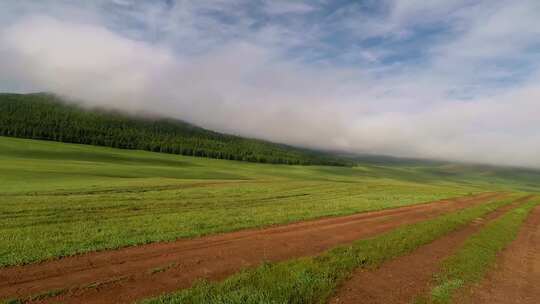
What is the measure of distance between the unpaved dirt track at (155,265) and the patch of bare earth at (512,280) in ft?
20.2

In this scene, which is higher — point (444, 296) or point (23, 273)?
point (444, 296)

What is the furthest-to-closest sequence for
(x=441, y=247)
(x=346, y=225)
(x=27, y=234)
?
1. (x=346, y=225)
2. (x=441, y=247)
3. (x=27, y=234)

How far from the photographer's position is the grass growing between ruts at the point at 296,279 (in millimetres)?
8453

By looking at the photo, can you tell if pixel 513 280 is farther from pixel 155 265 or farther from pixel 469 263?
pixel 155 265

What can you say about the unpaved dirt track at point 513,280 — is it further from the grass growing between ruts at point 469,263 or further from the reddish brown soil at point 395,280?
the reddish brown soil at point 395,280

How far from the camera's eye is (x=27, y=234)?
48.5 feet

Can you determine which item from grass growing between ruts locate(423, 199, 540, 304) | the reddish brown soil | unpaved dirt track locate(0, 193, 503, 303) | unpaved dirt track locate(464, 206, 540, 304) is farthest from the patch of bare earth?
unpaved dirt track locate(0, 193, 503, 303)

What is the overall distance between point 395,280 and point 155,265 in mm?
8496

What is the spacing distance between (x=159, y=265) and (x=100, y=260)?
236 cm

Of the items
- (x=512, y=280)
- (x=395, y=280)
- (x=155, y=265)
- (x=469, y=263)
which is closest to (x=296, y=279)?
(x=395, y=280)

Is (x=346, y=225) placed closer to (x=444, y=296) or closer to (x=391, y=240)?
(x=391, y=240)

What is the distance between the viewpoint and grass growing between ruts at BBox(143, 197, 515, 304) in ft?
27.7

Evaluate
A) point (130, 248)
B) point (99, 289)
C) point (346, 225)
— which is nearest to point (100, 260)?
point (130, 248)

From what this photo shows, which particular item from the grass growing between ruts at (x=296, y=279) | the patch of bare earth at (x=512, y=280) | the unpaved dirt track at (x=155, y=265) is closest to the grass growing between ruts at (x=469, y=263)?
the patch of bare earth at (x=512, y=280)
